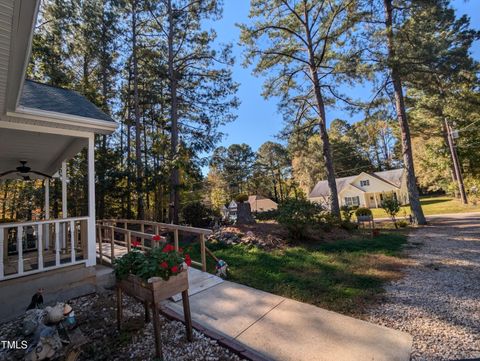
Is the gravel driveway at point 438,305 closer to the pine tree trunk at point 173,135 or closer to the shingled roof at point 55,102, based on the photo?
the shingled roof at point 55,102

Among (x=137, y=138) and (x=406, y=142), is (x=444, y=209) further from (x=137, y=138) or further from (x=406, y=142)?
(x=137, y=138)

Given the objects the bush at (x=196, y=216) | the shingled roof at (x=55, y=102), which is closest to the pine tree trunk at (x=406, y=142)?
the bush at (x=196, y=216)

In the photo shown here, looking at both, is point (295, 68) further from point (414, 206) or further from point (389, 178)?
point (389, 178)

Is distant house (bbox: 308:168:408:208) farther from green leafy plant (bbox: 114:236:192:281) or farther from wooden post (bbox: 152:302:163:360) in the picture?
wooden post (bbox: 152:302:163:360)

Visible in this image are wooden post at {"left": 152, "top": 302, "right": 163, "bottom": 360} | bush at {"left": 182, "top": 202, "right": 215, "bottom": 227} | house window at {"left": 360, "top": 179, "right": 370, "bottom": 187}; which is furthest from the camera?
house window at {"left": 360, "top": 179, "right": 370, "bottom": 187}

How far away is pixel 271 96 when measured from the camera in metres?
11.7

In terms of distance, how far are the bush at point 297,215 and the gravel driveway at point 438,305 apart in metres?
2.52

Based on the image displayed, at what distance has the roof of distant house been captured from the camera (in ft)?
83.9

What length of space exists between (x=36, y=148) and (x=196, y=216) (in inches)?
250

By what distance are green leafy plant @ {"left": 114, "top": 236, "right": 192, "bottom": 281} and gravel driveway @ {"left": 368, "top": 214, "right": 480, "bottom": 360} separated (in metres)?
2.44

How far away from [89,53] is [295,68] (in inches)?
405

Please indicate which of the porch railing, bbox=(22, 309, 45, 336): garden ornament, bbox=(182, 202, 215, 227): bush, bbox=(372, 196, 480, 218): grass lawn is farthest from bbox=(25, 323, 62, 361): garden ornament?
bbox=(372, 196, 480, 218): grass lawn

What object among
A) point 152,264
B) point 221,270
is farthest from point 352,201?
point 152,264

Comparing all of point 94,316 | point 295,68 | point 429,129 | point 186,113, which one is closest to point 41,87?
point 94,316
